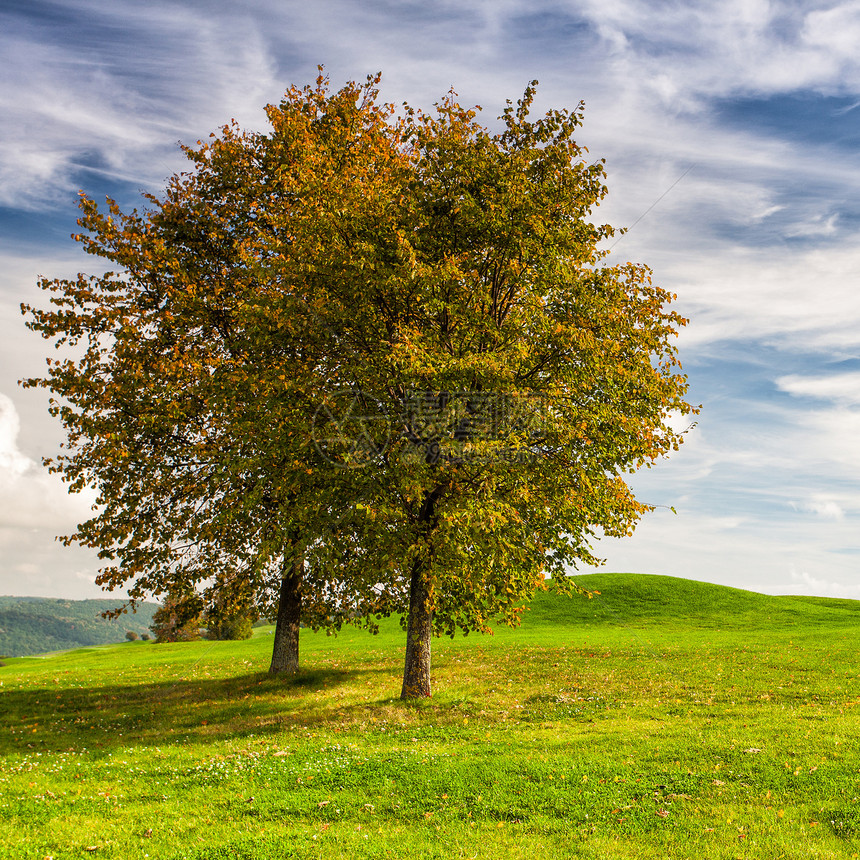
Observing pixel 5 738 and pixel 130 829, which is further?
pixel 5 738

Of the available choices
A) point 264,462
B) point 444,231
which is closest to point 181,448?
point 264,462

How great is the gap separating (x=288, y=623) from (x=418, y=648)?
7239 mm

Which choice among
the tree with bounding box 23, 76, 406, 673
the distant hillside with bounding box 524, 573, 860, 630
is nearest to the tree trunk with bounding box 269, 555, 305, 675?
the tree with bounding box 23, 76, 406, 673

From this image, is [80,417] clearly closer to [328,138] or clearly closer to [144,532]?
[144,532]

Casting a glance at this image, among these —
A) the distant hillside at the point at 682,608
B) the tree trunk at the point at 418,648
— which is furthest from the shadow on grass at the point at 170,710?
the distant hillside at the point at 682,608

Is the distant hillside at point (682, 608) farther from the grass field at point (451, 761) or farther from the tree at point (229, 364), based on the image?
the tree at point (229, 364)

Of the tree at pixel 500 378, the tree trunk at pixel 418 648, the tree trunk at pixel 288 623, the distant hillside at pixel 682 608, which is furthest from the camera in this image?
the distant hillside at pixel 682 608

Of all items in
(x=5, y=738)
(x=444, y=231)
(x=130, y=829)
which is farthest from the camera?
(x=444, y=231)

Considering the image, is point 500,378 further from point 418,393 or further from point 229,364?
point 229,364

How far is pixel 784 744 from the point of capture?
14664 mm

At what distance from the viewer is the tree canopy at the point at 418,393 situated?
19.2m

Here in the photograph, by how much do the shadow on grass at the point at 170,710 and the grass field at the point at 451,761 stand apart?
129mm

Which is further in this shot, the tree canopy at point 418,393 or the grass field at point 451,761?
the tree canopy at point 418,393

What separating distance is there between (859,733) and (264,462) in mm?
17349
